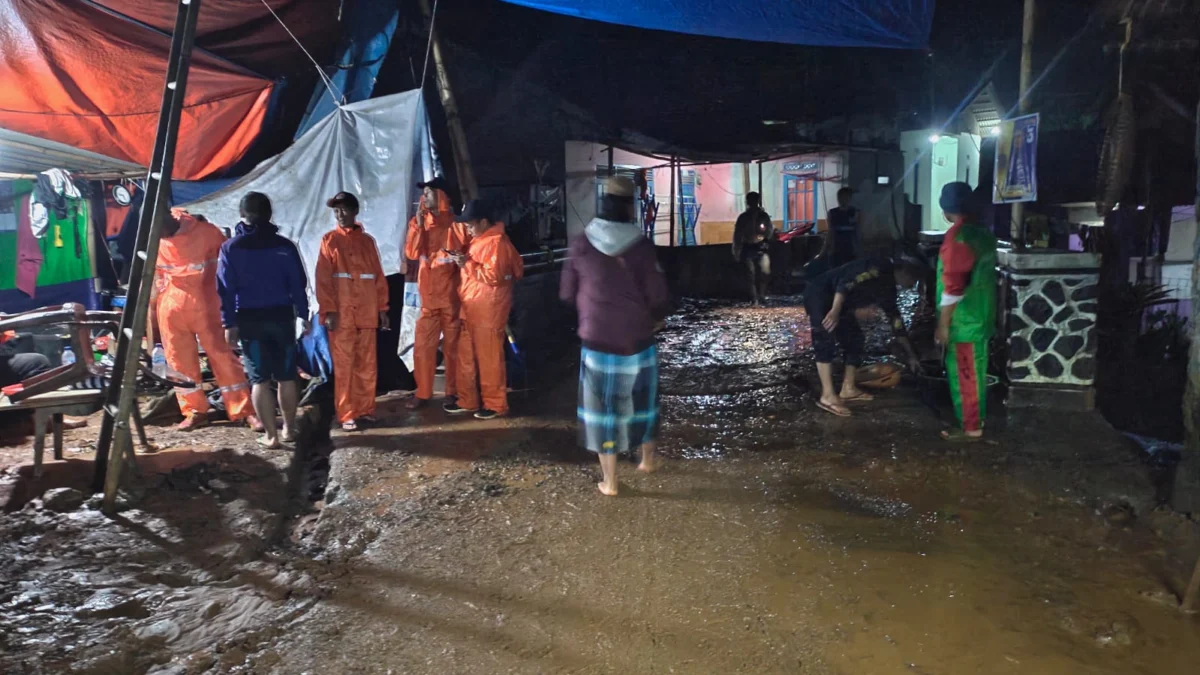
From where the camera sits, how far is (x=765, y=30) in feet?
19.2

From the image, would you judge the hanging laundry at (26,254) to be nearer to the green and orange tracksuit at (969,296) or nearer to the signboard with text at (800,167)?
the green and orange tracksuit at (969,296)

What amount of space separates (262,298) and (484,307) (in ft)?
5.19

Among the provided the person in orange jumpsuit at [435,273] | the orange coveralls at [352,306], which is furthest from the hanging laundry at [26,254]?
the person in orange jumpsuit at [435,273]

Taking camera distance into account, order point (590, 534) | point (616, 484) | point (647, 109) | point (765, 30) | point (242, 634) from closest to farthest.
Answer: point (242, 634) → point (590, 534) → point (616, 484) → point (765, 30) → point (647, 109)

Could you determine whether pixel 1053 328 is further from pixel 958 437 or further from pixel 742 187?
pixel 742 187

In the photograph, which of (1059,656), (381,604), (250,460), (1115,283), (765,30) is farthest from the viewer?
(1115,283)

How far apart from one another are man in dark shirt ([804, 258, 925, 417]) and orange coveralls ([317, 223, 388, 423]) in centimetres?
345

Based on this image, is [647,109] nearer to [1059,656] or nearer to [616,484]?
[616,484]

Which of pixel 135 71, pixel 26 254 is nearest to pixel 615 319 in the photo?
pixel 135 71

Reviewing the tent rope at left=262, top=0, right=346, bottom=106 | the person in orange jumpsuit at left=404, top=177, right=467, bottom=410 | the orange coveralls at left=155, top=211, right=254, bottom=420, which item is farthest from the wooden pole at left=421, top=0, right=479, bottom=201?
the orange coveralls at left=155, top=211, right=254, bottom=420

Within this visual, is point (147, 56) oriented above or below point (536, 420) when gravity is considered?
above

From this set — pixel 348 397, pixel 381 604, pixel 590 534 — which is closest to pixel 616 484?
pixel 590 534

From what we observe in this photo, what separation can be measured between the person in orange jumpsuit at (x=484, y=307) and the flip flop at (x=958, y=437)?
330 centimetres

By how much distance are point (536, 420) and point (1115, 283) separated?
6.17 m
